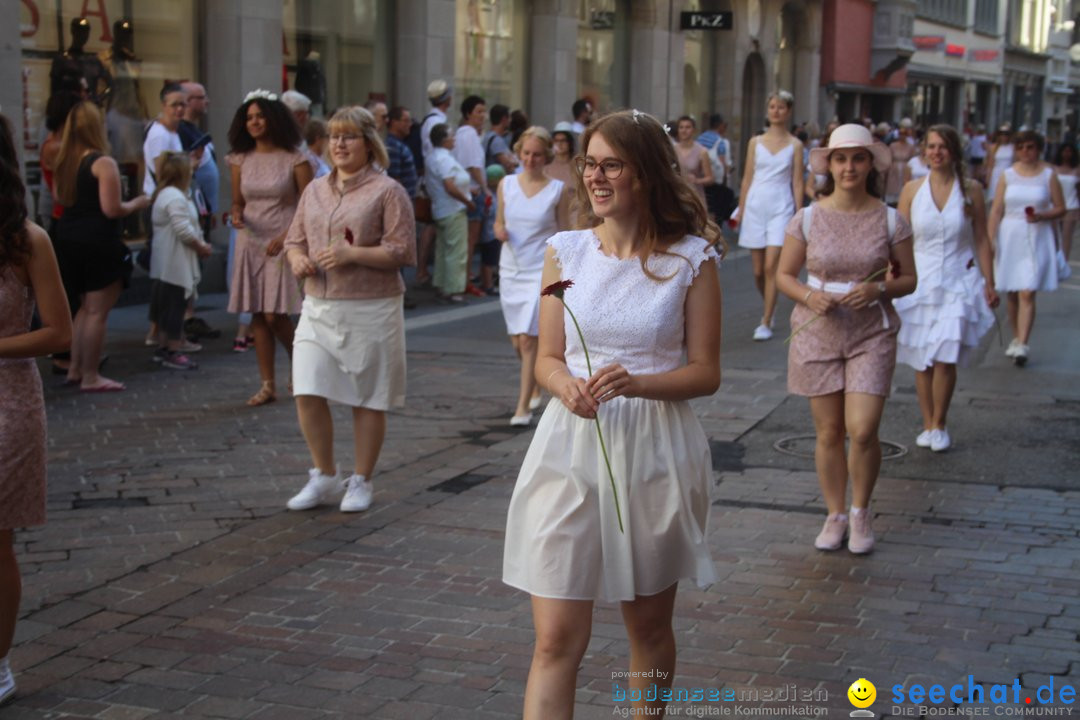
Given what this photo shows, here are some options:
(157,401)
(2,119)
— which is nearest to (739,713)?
(2,119)

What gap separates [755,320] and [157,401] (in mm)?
6415

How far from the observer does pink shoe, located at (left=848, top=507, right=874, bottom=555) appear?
21.1 feet

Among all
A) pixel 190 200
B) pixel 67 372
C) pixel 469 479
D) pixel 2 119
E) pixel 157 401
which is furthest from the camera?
pixel 190 200

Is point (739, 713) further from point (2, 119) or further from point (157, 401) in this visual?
point (157, 401)

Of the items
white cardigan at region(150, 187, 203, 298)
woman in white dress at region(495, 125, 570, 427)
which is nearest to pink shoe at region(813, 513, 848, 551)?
woman in white dress at region(495, 125, 570, 427)

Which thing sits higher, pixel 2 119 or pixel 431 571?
pixel 2 119

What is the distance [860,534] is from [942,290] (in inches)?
101

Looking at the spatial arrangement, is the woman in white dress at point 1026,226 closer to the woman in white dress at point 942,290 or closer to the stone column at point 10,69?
the woman in white dress at point 942,290

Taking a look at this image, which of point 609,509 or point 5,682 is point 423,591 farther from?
point 609,509

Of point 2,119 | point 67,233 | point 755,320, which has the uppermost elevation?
point 2,119

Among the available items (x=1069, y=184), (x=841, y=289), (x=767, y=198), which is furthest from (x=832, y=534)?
(x=1069, y=184)

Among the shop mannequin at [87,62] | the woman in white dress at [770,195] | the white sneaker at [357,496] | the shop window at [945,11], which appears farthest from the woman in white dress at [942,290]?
the shop window at [945,11]

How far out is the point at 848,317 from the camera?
6426mm

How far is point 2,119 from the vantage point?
4.61 metres
